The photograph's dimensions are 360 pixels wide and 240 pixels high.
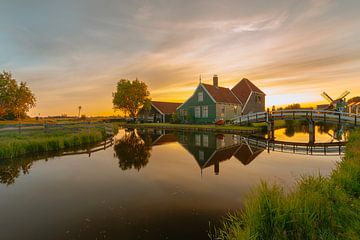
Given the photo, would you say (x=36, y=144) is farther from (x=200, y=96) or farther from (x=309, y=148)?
(x=200, y=96)

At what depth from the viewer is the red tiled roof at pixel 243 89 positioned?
1438 inches

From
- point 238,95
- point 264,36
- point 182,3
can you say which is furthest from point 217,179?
point 238,95

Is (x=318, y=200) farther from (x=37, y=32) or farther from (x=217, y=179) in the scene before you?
(x=37, y=32)

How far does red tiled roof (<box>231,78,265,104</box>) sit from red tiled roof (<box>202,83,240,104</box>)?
66.5 inches

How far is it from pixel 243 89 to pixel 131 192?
35.8m

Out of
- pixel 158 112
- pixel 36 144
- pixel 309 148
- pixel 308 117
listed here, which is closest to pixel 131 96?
pixel 158 112

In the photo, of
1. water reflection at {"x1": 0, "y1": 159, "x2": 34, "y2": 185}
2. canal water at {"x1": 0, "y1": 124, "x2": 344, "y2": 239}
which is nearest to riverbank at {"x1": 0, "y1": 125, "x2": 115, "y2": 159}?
water reflection at {"x1": 0, "y1": 159, "x2": 34, "y2": 185}

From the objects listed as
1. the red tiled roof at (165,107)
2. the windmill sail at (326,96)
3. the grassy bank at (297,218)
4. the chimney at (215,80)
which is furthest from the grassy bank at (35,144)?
the windmill sail at (326,96)

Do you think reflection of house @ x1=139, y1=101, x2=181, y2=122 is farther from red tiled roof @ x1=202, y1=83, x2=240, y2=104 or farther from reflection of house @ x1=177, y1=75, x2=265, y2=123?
red tiled roof @ x1=202, y1=83, x2=240, y2=104

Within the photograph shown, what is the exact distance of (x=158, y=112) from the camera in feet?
148

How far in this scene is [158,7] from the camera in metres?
15.0

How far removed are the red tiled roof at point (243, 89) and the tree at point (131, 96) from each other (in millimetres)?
21279

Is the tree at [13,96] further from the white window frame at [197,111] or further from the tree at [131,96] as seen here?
the white window frame at [197,111]

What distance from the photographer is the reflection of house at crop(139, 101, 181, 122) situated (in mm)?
44291
